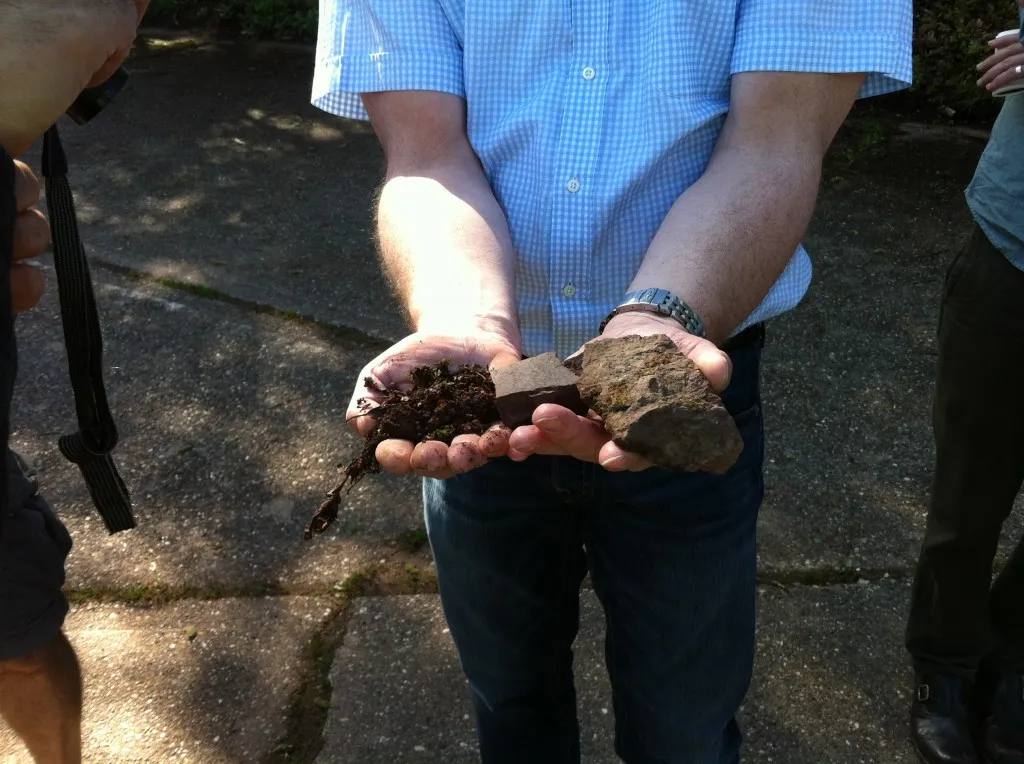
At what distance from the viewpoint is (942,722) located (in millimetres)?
2656

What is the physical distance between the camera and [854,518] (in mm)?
3400

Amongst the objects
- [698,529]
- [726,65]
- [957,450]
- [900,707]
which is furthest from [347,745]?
[726,65]

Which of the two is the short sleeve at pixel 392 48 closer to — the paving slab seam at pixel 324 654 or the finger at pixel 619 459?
the finger at pixel 619 459

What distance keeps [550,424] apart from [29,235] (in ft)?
2.83

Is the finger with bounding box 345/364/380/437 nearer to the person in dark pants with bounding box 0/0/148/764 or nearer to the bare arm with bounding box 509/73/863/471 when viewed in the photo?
the bare arm with bounding box 509/73/863/471

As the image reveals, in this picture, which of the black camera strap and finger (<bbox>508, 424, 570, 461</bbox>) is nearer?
finger (<bbox>508, 424, 570, 461</bbox>)

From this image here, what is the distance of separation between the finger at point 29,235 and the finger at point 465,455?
72 cm

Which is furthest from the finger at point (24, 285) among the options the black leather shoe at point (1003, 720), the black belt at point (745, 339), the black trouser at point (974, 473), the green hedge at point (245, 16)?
the green hedge at point (245, 16)

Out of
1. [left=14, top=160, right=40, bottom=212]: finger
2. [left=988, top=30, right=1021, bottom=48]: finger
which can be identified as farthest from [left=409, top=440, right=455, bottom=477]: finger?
[left=988, top=30, right=1021, bottom=48]: finger

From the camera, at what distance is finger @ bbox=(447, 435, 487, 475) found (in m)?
1.57

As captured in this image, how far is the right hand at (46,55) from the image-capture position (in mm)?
1354

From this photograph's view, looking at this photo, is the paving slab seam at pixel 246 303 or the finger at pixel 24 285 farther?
the paving slab seam at pixel 246 303

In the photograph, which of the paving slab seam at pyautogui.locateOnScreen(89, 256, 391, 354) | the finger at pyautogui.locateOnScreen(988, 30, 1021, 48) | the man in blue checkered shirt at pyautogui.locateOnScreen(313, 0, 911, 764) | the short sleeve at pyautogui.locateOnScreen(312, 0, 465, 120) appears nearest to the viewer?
the man in blue checkered shirt at pyautogui.locateOnScreen(313, 0, 911, 764)

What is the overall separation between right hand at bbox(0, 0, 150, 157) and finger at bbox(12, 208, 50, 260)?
111mm
